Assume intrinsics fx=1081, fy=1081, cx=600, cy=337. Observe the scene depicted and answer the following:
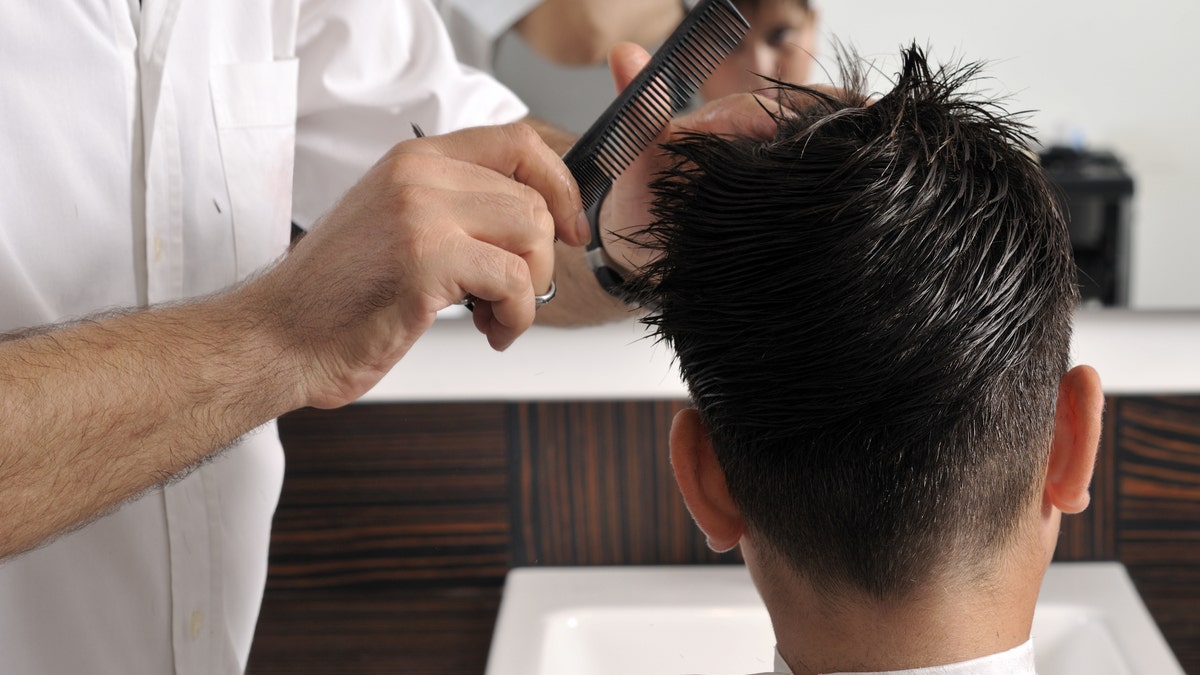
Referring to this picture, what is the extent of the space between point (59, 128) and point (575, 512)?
1030mm

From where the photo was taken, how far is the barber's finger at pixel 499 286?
0.84 m

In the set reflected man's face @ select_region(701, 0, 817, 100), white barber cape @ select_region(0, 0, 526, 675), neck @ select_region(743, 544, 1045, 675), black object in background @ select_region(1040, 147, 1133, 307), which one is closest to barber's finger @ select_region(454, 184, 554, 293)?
neck @ select_region(743, 544, 1045, 675)

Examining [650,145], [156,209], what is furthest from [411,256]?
[156,209]

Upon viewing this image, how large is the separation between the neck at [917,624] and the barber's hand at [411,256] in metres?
0.37

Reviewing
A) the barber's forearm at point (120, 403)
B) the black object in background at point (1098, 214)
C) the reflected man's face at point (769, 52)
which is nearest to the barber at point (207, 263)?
the barber's forearm at point (120, 403)

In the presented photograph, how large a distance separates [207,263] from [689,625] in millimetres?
917

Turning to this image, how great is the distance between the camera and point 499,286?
851 millimetres

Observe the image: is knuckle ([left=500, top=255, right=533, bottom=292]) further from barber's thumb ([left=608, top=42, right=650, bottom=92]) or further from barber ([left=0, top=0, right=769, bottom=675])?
barber's thumb ([left=608, top=42, right=650, bottom=92])

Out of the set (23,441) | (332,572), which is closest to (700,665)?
(332,572)

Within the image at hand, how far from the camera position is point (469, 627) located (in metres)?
1.83

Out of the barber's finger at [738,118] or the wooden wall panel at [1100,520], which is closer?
the barber's finger at [738,118]

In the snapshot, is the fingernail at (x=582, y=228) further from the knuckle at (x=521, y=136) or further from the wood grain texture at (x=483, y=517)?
the wood grain texture at (x=483, y=517)

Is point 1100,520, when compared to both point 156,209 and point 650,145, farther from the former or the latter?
point 156,209

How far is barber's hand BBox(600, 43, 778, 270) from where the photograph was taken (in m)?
1.00
